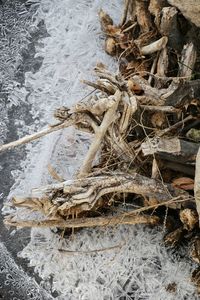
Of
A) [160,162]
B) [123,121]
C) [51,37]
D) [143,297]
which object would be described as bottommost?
[143,297]

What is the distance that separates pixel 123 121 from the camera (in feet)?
5.34

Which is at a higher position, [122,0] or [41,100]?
[122,0]

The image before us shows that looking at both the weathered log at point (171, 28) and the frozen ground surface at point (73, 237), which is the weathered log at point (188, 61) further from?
the frozen ground surface at point (73, 237)

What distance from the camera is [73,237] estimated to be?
5.78ft

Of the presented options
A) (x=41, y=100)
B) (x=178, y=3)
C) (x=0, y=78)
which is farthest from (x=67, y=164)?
(x=178, y=3)

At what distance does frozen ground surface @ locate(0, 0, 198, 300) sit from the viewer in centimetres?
172

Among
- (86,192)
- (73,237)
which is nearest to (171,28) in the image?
(86,192)

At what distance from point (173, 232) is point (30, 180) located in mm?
431

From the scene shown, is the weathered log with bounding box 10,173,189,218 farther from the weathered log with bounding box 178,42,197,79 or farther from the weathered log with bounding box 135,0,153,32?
the weathered log with bounding box 135,0,153,32

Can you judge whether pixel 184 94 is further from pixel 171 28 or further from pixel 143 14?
pixel 143 14

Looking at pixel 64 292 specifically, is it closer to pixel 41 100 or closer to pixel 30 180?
pixel 30 180

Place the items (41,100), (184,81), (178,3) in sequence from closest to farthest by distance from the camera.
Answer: (184,81) < (178,3) < (41,100)

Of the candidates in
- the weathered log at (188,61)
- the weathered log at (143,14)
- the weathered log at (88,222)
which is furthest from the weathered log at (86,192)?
the weathered log at (143,14)

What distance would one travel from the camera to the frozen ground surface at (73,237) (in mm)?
1720
